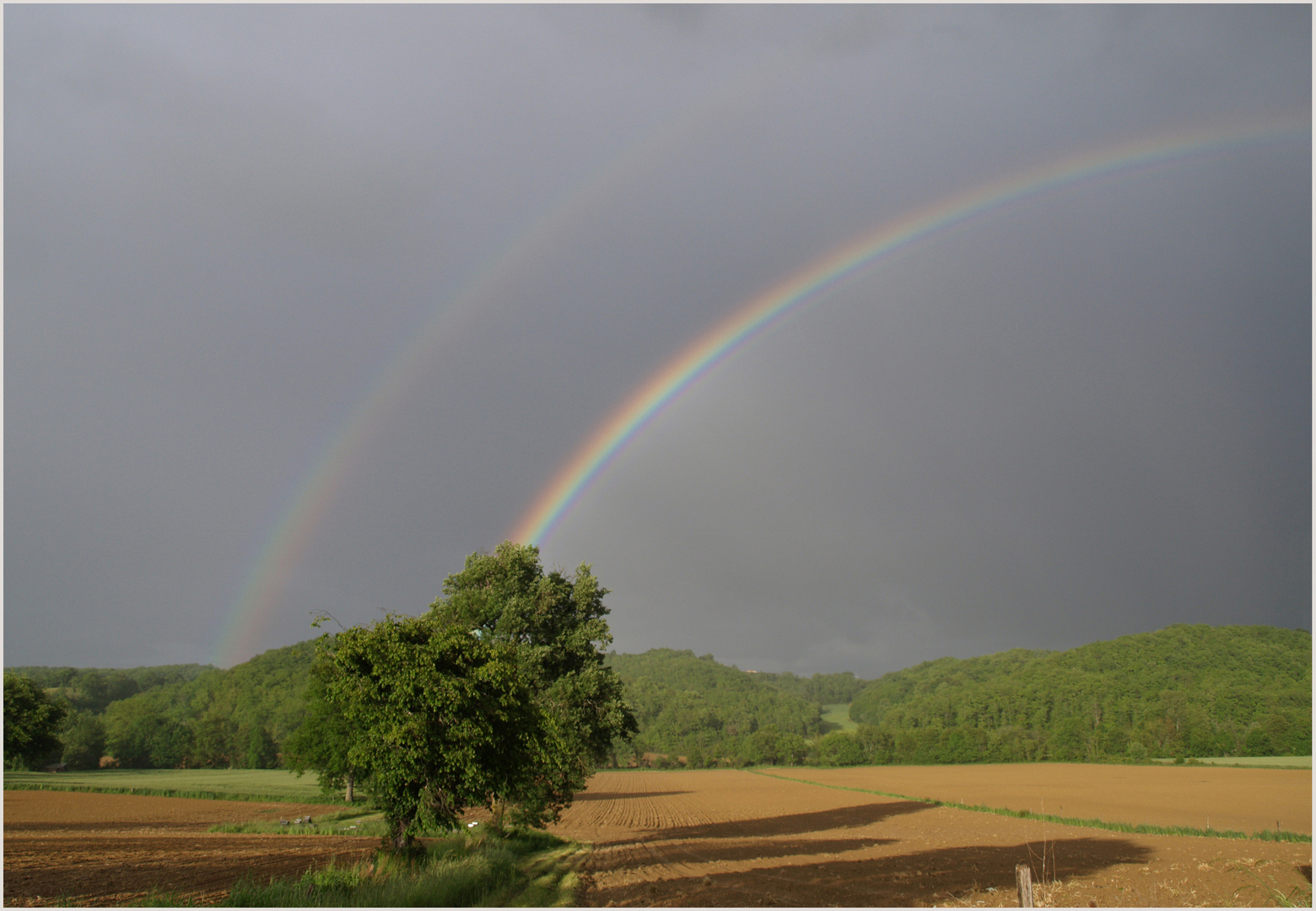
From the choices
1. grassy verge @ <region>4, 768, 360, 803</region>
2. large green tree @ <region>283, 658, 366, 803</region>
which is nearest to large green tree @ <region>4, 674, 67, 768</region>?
Result: grassy verge @ <region>4, 768, 360, 803</region>

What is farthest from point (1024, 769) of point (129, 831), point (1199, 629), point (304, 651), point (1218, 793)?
point (304, 651)

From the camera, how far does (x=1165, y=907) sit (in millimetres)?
19828

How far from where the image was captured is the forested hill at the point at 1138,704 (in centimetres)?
13050

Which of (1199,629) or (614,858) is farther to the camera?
(1199,629)

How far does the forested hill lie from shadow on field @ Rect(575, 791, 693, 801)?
267 feet

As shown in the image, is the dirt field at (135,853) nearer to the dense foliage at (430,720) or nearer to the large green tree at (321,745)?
the large green tree at (321,745)

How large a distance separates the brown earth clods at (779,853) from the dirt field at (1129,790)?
0.71 m

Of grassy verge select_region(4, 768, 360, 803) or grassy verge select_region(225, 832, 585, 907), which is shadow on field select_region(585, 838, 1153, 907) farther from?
grassy verge select_region(4, 768, 360, 803)

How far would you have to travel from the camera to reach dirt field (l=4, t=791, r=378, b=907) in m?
21.0

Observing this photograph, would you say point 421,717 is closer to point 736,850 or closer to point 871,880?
point 871,880

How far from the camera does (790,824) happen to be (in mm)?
48656

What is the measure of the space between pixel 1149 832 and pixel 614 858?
105ft

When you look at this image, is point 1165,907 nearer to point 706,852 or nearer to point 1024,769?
point 706,852

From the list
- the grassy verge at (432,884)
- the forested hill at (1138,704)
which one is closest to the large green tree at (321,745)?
the grassy verge at (432,884)
